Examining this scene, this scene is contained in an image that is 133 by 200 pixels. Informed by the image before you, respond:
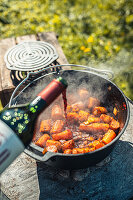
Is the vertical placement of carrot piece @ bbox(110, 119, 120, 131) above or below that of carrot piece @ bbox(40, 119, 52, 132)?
below

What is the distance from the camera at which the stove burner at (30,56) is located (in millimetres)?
2779

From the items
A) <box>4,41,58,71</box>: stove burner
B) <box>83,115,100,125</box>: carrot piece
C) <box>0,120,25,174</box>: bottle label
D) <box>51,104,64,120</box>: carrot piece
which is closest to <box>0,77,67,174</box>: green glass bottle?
<box>0,120,25,174</box>: bottle label

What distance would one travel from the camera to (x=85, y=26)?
5223 mm

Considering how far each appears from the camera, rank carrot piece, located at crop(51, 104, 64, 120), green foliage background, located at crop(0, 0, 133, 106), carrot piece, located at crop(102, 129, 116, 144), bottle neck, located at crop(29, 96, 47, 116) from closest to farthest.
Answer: bottle neck, located at crop(29, 96, 47, 116), carrot piece, located at crop(102, 129, 116, 144), carrot piece, located at crop(51, 104, 64, 120), green foliage background, located at crop(0, 0, 133, 106)

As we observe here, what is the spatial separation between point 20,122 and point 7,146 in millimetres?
282

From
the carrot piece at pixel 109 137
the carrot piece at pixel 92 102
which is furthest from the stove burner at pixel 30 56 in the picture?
the carrot piece at pixel 109 137

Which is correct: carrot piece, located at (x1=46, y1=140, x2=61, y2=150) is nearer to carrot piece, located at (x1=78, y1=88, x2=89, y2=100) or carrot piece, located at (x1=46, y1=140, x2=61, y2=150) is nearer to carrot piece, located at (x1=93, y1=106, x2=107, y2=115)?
carrot piece, located at (x1=93, y1=106, x2=107, y2=115)

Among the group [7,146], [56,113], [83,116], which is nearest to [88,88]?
[83,116]

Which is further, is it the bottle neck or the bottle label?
the bottle neck

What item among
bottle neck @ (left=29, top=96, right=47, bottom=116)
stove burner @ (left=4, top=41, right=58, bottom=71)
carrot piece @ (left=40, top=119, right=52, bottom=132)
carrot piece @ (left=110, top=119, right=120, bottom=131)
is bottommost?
carrot piece @ (left=110, top=119, right=120, bottom=131)

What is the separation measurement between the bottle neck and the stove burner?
1220 millimetres

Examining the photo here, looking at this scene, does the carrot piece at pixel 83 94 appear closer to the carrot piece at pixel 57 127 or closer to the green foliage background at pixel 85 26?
the carrot piece at pixel 57 127

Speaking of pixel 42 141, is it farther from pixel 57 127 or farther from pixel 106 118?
pixel 106 118

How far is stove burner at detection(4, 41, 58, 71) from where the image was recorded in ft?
9.12
